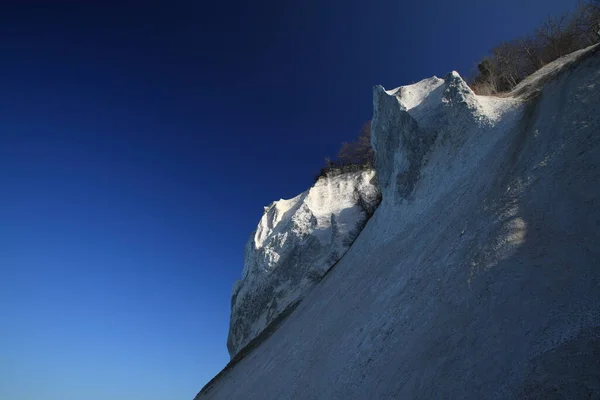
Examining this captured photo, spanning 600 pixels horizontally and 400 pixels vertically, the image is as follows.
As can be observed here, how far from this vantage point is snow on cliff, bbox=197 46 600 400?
A: 5.18m

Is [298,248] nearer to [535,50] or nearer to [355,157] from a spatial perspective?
[355,157]

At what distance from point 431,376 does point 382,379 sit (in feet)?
4.56

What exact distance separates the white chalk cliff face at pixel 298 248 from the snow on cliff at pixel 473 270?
5824 millimetres

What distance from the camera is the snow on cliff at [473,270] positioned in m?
5.18

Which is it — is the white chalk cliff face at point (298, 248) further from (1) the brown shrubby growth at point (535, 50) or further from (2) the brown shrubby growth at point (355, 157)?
(1) the brown shrubby growth at point (535, 50)

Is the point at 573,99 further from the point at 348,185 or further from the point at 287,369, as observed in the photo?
the point at 348,185

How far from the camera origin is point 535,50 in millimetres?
19172

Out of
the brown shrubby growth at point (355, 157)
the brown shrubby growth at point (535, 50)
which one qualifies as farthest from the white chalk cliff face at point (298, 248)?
the brown shrubby growth at point (535, 50)

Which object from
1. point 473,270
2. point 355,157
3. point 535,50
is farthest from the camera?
point 355,157

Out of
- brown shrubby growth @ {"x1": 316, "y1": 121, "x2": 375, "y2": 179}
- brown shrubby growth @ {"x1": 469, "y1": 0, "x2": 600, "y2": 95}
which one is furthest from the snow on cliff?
brown shrubby growth @ {"x1": 316, "y1": 121, "x2": 375, "y2": 179}

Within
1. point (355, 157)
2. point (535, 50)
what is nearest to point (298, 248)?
point (355, 157)

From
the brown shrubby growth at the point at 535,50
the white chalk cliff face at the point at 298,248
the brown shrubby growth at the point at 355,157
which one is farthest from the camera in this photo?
the brown shrubby growth at the point at 355,157

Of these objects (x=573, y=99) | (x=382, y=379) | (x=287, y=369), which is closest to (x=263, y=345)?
(x=287, y=369)

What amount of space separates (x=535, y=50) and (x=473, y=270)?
1777 centimetres
